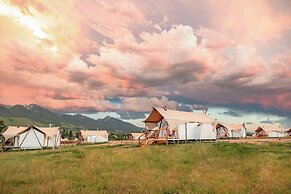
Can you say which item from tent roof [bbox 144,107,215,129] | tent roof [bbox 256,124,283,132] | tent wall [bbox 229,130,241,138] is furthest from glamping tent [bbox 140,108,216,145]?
tent roof [bbox 256,124,283,132]

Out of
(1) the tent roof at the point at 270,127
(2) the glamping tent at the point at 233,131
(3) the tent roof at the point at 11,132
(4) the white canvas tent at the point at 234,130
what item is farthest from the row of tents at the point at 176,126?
(1) the tent roof at the point at 270,127

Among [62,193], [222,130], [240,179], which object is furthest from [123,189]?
[222,130]

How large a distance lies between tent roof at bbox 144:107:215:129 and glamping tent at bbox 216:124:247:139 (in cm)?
4601

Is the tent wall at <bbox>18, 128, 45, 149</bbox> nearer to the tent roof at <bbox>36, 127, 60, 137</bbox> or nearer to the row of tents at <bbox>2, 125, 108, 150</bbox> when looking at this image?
the row of tents at <bbox>2, 125, 108, 150</bbox>

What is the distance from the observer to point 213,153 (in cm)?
3044

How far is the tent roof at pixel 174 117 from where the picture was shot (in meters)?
47.6

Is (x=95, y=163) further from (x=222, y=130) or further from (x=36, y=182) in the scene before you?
(x=222, y=130)

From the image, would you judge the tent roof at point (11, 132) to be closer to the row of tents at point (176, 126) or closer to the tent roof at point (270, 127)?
the row of tents at point (176, 126)

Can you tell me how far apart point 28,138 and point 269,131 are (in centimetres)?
10389

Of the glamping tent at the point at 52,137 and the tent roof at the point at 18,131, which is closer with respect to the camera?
the tent roof at the point at 18,131

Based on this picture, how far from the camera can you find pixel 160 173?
21.6m

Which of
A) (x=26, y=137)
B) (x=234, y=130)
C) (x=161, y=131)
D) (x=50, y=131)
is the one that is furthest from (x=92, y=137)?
(x=161, y=131)

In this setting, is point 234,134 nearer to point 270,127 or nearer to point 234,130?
point 234,130

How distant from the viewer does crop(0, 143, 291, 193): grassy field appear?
16375 mm
